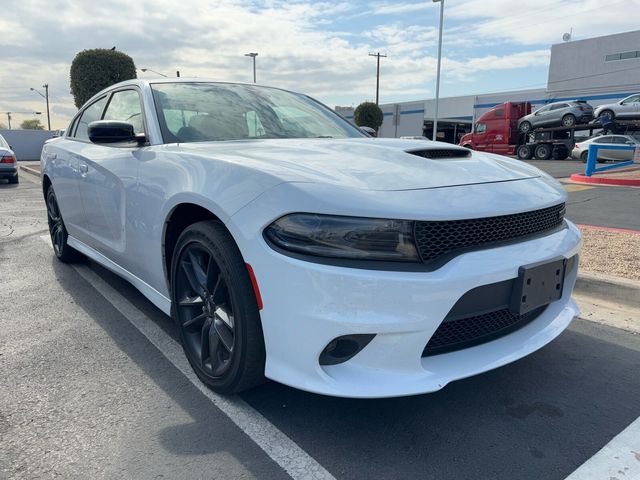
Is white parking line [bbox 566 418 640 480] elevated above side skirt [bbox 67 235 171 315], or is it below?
below

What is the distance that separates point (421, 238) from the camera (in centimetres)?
194

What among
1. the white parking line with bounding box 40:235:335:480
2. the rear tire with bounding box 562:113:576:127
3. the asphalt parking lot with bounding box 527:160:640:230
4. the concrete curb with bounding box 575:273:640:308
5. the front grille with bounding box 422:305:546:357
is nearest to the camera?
the white parking line with bounding box 40:235:335:480

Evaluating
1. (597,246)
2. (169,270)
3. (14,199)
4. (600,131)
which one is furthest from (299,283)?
(600,131)

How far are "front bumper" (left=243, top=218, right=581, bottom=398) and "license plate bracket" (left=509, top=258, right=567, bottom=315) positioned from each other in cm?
6

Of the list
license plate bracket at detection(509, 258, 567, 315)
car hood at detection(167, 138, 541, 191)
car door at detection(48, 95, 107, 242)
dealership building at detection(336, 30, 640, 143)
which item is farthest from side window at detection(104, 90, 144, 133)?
dealership building at detection(336, 30, 640, 143)

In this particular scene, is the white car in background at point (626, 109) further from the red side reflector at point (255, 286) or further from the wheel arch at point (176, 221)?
the red side reflector at point (255, 286)

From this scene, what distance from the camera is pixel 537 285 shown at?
7.10 ft

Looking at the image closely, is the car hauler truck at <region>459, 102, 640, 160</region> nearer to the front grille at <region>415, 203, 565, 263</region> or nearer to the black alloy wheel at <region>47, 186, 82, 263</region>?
the black alloy wheel at <region>47, 186, 82, 263</region>

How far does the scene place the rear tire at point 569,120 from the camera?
80.0ft

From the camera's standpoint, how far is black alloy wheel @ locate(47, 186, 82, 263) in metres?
4.79

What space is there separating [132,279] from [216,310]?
116 cm

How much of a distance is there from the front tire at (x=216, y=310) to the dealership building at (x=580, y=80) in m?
32.1

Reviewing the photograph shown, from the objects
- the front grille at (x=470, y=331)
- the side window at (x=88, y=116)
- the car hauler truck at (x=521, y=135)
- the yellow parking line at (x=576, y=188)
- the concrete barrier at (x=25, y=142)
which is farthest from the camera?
the concrete barrier at (x=25, y=142)

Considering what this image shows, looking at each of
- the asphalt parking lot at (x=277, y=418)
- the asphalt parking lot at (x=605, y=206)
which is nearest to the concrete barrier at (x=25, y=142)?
the asphalt parking lot at (x=605, y=206)
